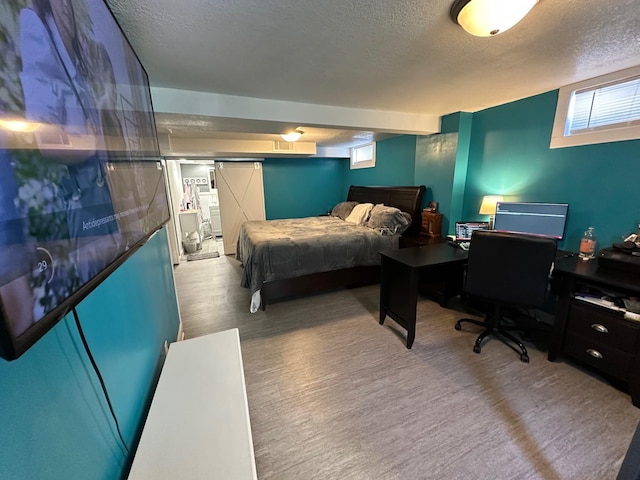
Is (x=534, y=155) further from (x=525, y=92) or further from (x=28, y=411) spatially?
(x=28, y=411)

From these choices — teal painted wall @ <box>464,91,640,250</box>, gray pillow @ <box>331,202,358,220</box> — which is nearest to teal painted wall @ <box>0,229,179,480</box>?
teal painted wall @ <box>464,91,640,250</box>

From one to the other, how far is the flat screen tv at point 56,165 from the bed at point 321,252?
7.21 feet

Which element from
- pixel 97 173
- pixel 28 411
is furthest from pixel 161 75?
pixel 28 411

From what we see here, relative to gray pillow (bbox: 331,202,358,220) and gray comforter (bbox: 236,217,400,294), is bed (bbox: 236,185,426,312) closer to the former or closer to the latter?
gray comforter (bbox: 236,217,400,294)

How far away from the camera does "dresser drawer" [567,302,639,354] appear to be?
1728 millimetres

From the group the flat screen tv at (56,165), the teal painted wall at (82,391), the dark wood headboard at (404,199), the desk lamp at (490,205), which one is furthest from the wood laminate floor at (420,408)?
the dark wood headboard at (404,199)

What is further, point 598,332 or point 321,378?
point 321,378

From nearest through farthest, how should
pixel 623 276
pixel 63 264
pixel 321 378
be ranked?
pixel 63 264 < pixel 623 276 < pixel 321 378

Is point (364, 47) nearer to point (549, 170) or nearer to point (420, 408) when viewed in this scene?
point (549, 170)

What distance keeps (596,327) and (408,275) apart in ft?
4.42

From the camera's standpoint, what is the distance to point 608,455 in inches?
55.0

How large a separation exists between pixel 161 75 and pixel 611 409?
4.03 metres

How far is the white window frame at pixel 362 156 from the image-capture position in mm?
5214

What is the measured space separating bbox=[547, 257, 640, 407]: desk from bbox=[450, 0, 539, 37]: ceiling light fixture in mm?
1762
